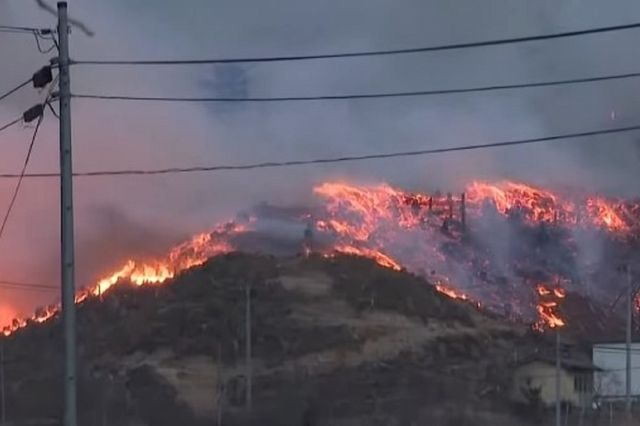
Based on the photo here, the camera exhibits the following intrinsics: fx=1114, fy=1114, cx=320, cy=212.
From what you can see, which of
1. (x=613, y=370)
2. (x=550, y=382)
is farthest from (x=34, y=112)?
(x=613, y=370)

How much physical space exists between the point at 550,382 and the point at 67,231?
2696 inches

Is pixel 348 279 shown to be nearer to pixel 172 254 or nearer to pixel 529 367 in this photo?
pixel 172 254

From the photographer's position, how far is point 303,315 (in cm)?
12056

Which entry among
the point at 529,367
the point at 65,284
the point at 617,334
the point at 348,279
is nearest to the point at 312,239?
the point at 348,279

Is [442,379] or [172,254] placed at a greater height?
[172,254]

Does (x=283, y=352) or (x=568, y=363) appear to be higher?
(x=568, y=363)

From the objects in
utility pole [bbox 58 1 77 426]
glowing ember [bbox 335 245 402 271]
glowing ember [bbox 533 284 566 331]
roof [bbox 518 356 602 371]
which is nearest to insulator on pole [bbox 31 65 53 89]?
utility pole [bbox 58 1 77 426]

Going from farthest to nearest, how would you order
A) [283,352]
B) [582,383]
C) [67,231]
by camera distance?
[283,352] → [582,383] → [67,231]

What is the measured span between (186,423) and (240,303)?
4546cm

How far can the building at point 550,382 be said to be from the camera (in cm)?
8319

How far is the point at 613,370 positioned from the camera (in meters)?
93.8

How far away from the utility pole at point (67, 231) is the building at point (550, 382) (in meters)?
64.9

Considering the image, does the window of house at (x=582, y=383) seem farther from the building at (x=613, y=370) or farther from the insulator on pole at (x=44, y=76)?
the insulator on pole at (x=44, y=76)

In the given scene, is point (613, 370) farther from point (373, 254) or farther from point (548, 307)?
point (548, 307)
